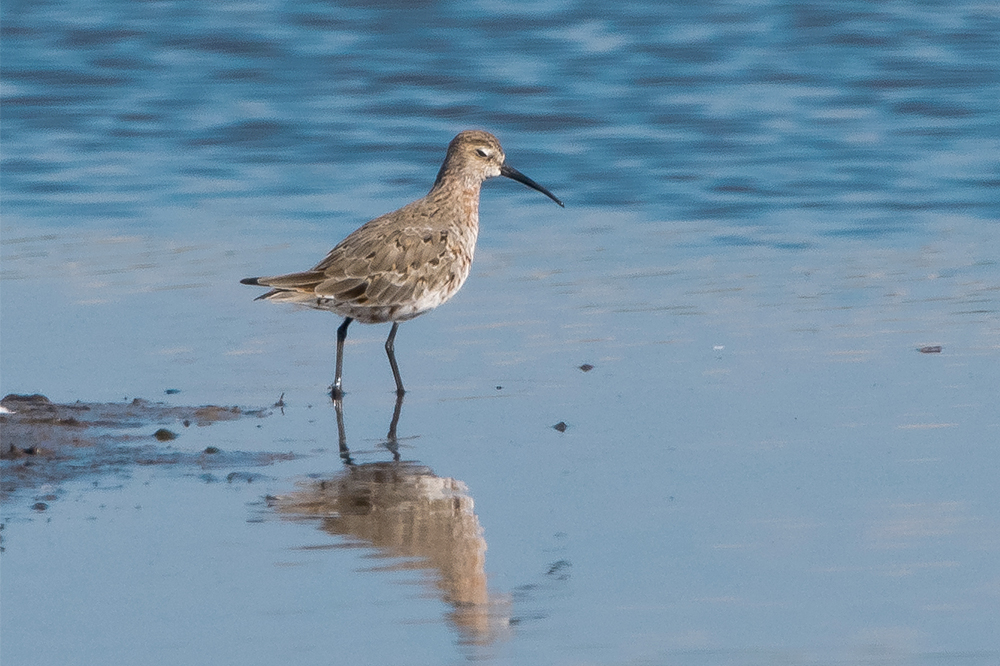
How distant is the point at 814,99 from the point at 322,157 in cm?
534

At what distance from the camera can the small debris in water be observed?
7953 millimetres

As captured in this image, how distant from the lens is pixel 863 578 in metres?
6.06

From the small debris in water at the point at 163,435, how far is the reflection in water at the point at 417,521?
0.83 m

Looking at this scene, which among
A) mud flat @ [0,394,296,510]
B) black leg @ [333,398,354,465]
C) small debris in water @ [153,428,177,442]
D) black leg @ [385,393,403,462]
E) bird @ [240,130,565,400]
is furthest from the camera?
bird @ [240,130,565,400]

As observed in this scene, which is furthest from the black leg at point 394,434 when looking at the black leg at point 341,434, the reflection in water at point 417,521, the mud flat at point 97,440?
the mud flat at point 97,440

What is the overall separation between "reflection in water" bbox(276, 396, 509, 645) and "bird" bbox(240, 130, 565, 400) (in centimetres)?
153

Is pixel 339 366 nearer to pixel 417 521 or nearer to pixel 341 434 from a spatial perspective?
pixel 341 434

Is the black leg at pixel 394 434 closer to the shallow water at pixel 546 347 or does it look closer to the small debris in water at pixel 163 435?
the shallow water at pixel 546 347

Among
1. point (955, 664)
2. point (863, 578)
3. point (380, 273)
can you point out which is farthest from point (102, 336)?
point (955, 664)

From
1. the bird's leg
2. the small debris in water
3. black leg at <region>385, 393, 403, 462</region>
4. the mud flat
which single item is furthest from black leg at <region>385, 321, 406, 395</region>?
the small debris in water

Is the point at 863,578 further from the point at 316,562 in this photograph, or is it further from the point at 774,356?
the point at 774,356

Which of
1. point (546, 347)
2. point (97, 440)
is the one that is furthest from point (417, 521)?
point (546, 347)

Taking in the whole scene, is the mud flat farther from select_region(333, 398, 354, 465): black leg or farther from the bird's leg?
the bird's leg

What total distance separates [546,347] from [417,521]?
9.56ft
